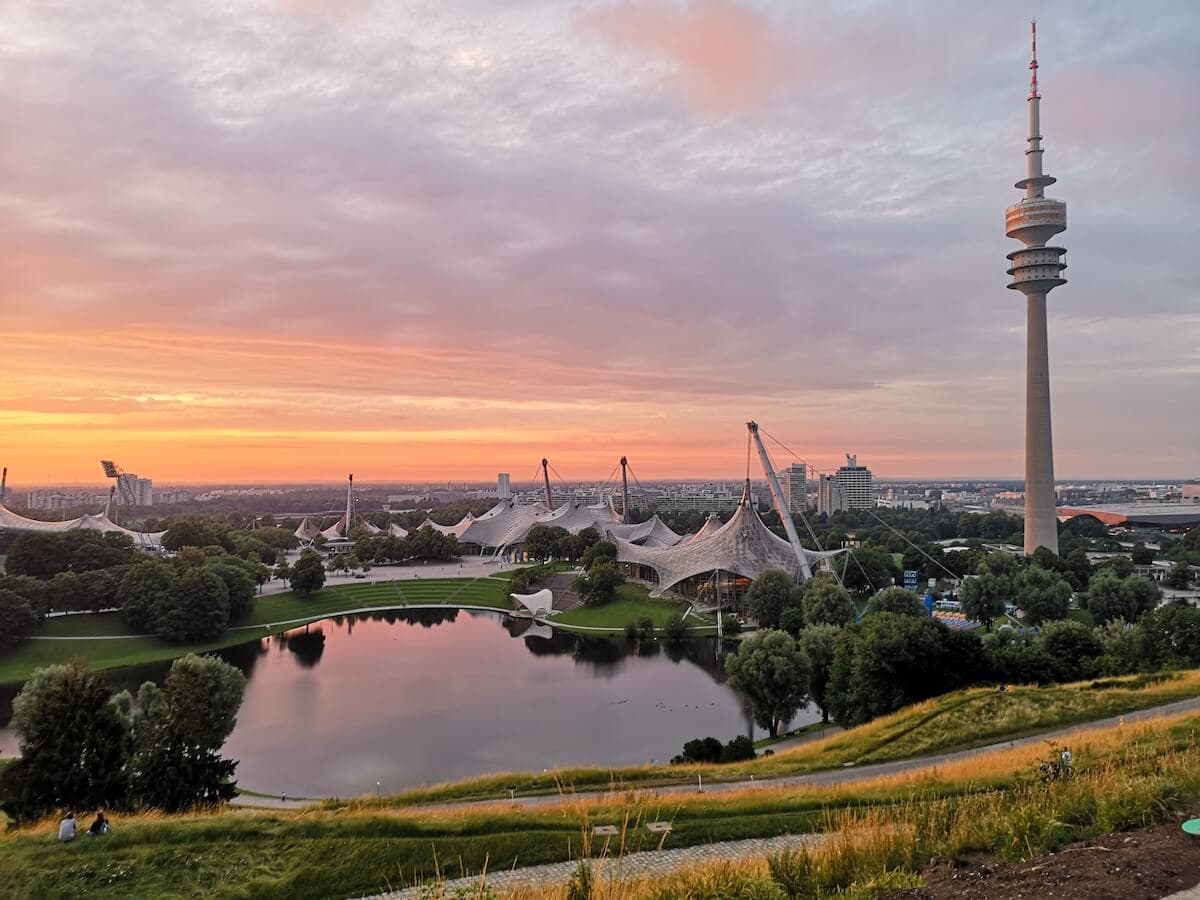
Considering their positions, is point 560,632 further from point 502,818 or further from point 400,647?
point 502,818

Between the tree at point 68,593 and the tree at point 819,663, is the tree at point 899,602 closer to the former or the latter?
the tree at point 819,663

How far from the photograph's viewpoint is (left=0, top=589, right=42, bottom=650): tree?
30.6 metres

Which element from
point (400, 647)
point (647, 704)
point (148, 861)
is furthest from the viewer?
point (400, 647)

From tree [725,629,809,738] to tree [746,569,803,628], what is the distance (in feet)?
40.4

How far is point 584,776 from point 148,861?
7.04m

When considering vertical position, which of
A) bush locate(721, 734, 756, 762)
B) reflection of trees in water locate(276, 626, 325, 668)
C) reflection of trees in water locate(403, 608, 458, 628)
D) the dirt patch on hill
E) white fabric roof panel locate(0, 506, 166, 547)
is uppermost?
the dirt patch on hill

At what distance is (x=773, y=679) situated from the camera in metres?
20.4

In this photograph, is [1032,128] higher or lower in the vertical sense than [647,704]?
higher

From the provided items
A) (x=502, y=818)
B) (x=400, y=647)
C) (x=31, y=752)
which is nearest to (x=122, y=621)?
(x=400, y=647)

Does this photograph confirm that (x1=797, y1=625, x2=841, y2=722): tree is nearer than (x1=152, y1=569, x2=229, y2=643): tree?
Yes

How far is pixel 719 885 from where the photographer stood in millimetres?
3854

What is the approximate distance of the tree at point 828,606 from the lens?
29.2 meters

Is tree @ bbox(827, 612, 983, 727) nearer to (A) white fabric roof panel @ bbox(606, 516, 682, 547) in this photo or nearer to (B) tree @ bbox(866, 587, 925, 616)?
(B) tree @ bbox(866, 587, 925, 616)

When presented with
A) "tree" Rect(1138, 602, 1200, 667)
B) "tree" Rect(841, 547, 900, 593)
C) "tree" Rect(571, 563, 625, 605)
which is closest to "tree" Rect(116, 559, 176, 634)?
"tree" Rect(571, 563, 625, 605)
